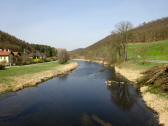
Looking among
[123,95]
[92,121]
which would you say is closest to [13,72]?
[123,95]

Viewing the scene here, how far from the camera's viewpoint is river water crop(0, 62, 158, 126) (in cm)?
2183

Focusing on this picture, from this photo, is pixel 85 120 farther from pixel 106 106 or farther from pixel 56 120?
pixel 106 106

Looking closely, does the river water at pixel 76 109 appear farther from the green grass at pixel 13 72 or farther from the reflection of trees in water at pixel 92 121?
the green grass at pixel 13 72

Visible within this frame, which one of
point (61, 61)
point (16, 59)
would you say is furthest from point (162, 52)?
point (16, 59)

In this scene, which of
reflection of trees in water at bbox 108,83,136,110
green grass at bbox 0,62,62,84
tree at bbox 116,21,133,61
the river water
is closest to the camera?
the river water

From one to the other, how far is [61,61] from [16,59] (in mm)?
17850

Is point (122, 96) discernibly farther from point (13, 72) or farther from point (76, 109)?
point (13, 72)

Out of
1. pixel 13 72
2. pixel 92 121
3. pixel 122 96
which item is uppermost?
pixel 13 72

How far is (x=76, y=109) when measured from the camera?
86.4ft

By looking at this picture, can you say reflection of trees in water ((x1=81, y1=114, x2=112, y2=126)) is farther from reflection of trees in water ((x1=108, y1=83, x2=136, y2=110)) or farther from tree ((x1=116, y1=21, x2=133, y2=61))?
tree ((x1=116, y1=21, x2=133, y2=61))

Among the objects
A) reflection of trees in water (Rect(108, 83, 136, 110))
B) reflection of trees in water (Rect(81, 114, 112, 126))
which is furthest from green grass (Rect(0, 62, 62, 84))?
reflection of trees in water (Rect(81, 114, 112, 126))

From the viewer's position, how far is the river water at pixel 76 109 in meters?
21.8

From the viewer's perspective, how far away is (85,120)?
2230cm

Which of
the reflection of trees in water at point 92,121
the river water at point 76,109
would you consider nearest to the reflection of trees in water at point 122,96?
the river water at point 76,109
